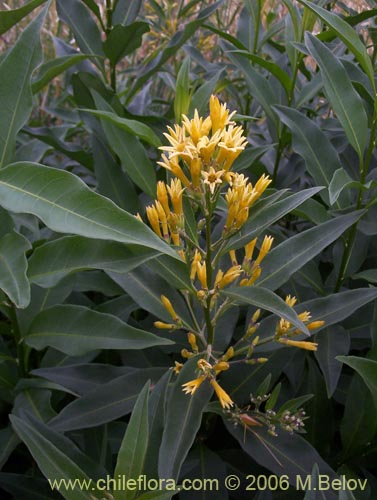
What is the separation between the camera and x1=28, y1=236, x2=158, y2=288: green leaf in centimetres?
101

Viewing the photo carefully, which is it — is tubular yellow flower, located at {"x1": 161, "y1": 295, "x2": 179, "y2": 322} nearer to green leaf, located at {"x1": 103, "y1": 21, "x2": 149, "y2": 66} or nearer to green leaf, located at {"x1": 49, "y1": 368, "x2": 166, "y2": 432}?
green leaf, located at {"x1": 49, "y1": 368, "x2": 166, "y2": 432}

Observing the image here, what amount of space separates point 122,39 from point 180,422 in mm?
1172

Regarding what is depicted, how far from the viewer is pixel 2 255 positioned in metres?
1.07

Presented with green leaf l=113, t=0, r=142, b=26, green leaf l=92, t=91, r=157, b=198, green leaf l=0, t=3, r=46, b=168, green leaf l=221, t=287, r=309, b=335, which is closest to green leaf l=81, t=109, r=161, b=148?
green leaf l=92, t=91, r=157, b=198

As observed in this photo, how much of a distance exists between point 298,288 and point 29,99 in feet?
2.72

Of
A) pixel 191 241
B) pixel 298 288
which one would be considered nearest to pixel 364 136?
pixel 298 288

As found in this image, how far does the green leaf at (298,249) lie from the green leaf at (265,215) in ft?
0.34

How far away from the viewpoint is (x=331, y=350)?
1329mm

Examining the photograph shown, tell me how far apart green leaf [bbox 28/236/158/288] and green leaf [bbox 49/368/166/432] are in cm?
27

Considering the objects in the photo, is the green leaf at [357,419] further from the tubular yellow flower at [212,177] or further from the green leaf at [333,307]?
the tubular yellow flower at [212,177]

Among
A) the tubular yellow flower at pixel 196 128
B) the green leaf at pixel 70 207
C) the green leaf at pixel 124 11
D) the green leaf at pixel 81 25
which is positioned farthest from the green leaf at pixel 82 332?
the green leaf at pixel 124 11

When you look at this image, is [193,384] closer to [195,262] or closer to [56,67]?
[195,262]

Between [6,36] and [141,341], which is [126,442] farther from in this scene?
[6,36]

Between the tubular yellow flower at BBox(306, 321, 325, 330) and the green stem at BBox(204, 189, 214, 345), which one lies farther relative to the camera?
the tubular yellow flower at BBox(306, 321, 325, 330)
